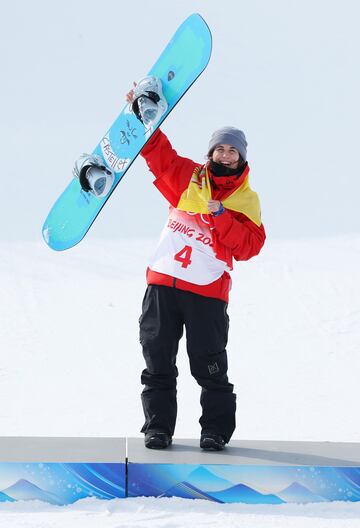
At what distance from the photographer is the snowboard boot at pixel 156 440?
10.3 feet

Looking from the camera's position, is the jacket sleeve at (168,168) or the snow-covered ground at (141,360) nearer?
the snow-covered ground at (141,360)

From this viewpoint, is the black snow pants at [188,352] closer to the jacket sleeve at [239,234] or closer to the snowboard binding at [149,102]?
the jacket sleeve at [239,234]

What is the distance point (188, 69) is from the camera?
11.3 ft

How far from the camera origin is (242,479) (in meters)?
2.92

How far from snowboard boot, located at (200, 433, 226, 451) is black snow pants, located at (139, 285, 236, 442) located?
0.03 meters

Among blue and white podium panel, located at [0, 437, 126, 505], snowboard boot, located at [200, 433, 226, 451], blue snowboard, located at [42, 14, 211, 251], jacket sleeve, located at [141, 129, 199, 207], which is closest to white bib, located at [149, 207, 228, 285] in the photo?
jacket sleeve, located at [141, 129, 199, 207]

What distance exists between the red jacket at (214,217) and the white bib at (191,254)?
3cm

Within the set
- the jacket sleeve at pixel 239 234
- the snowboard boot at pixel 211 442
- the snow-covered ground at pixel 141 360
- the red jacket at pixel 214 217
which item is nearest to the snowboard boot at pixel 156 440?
the snowboard boot at pixel 211 442

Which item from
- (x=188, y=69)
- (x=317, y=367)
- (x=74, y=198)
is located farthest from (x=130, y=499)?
(x=317, y=367)

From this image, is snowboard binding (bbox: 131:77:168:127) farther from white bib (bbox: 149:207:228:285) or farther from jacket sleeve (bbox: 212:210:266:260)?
jacket sleeve (bbox: 212:210:266:260)

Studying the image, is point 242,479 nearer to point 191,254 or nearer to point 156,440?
point 156,440

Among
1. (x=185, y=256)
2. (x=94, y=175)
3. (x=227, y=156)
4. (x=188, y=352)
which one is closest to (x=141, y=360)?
(x=94, y=175)

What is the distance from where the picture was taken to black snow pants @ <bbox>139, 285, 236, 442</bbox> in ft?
10.3

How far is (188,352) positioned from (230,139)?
2.77 feet
